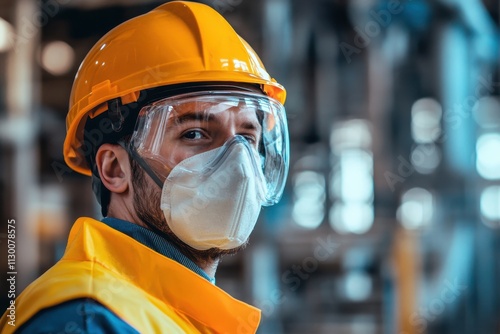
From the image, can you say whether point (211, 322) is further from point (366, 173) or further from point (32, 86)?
point (366, 173)

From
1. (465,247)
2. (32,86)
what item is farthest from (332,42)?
(32,86)

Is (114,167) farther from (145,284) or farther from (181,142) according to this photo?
(145,284)

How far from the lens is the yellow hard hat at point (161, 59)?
200 cm

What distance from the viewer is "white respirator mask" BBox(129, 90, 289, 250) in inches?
76.5

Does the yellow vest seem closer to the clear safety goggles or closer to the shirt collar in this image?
the shirt collar

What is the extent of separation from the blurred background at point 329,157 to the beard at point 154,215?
4.68 meters

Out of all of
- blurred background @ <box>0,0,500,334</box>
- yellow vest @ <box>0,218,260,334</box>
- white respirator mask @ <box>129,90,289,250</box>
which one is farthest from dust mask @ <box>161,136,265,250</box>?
blurred background @ <box>0,0,500,334</box>

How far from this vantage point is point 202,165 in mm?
1965

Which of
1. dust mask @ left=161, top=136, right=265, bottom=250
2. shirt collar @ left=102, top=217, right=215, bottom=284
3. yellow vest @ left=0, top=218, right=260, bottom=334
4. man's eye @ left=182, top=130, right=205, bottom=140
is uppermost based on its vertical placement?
man's eye @ left=182, top=130, right=205, bottom=140

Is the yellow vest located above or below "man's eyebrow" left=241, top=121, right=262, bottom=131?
below

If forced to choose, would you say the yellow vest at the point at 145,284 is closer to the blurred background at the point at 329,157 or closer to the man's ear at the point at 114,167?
the man's ear at the point at 114,167

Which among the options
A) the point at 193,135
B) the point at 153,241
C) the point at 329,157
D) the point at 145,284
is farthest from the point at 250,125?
the point at 329,157

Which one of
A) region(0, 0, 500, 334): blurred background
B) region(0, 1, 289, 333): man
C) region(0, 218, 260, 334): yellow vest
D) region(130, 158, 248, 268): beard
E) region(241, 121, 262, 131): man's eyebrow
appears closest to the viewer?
region(0, 218, 260, 334): yellow vest

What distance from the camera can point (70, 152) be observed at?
231cm
